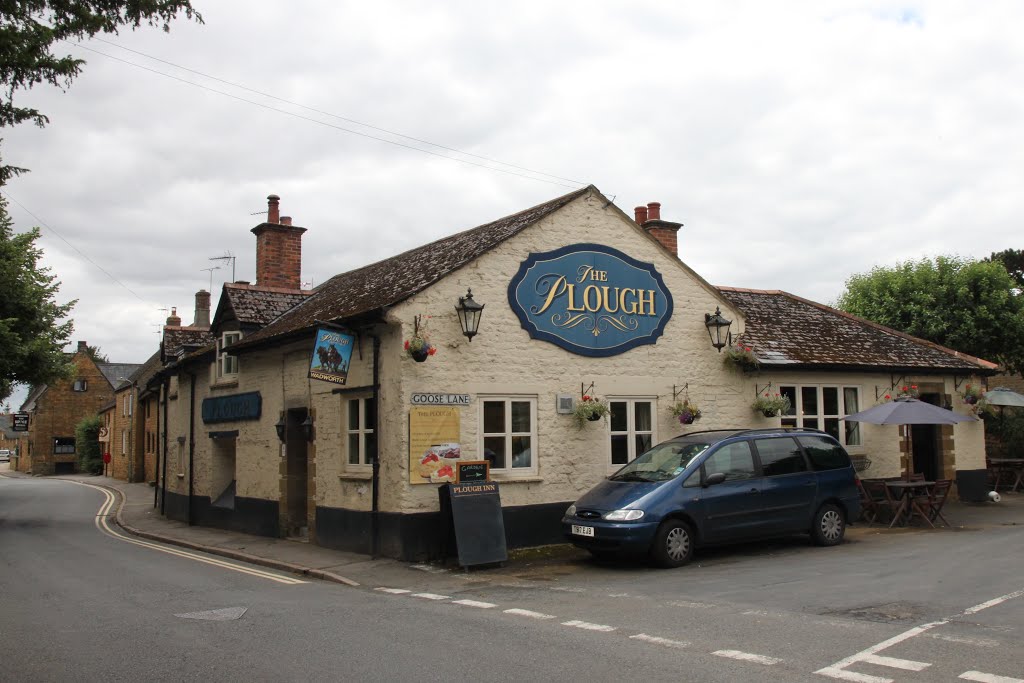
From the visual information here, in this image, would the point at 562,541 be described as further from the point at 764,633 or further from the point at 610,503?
the point at 764,633

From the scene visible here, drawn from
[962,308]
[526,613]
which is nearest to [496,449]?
[526,613]

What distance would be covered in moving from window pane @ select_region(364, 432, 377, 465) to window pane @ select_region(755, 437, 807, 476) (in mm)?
5783

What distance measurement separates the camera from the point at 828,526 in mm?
13383

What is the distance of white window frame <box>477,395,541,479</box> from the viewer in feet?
44.7

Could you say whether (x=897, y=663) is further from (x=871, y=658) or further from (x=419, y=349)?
(x=419, y=349)

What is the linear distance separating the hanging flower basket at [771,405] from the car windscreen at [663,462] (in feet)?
13.2

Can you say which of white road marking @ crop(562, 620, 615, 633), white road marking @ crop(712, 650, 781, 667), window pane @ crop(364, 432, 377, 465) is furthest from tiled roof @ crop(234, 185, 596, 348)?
white road marking @ crop(712, 650, 781, 667)

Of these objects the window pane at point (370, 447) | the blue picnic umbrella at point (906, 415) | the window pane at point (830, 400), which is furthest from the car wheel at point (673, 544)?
the window pane at point (830, 400)

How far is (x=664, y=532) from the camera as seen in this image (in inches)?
455

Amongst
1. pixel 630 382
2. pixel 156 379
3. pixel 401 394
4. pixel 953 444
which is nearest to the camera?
pixel 401 394

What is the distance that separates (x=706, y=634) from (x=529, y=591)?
3.13 meters

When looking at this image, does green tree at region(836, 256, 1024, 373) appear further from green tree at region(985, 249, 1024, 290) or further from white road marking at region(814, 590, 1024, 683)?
Answer: white road marking at region(814, 590, 1024, 683)

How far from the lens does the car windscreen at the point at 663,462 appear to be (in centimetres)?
1218

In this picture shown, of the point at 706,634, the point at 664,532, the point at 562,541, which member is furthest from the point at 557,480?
the point at 706,634
